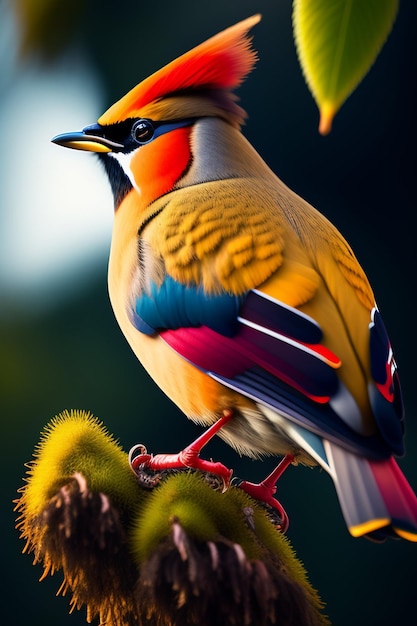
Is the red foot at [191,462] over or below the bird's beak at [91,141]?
below

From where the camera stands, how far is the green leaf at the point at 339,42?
1.74 ft

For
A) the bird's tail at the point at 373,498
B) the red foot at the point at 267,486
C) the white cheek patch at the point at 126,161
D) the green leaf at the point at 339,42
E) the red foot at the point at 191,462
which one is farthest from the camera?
the white cheek patch at the point at 126,161

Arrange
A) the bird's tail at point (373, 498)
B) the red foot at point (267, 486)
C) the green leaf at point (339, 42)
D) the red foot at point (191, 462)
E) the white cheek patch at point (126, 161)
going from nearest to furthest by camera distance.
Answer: the green leaf at point (339, 42) → the bird's tail at point (373, 498) → the red foot at point (191, 462) → the red foot at point (267, 486) → the white cheek patch at point (126, 161)

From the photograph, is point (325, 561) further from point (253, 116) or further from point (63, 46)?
point (63, 46)

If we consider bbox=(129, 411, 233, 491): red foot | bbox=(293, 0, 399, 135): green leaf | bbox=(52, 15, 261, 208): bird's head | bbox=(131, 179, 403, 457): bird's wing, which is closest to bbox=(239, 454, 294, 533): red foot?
bbox=(129, 411, 233, 491): red foot

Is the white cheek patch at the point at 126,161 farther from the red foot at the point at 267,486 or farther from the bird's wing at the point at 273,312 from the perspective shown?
the red foot at the point at 267,486

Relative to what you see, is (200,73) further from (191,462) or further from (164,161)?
(191,462)

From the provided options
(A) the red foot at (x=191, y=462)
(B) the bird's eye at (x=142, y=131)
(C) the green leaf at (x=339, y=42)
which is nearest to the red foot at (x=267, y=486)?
(A) the red foot at (x=191, y=462)

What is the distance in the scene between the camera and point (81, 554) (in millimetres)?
1091

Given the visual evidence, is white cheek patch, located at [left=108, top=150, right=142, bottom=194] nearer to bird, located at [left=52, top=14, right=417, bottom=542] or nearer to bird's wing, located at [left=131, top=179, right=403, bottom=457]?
bird, located at [left=52, top=14, right=417, bottom=542]

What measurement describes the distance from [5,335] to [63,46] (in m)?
0.94

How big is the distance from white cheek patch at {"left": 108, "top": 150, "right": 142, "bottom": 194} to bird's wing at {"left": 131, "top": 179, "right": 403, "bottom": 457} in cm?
13

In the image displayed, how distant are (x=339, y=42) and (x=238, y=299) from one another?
777 mm

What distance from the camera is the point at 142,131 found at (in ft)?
5.13
